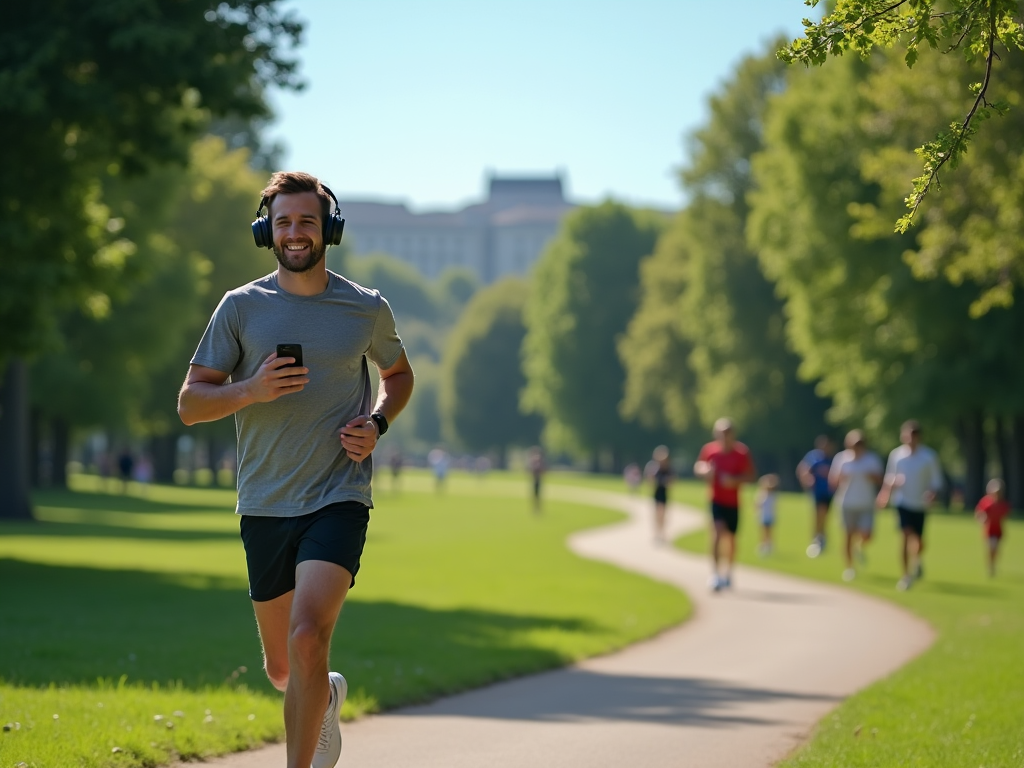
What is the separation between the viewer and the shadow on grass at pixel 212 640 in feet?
35.7

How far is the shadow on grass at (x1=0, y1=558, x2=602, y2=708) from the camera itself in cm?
1089

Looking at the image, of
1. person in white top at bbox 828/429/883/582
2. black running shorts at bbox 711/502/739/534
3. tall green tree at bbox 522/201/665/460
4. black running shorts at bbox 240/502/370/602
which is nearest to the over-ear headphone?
A: black running shorts at bbox 240/502/370/602

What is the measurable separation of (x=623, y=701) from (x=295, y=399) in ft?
18.1

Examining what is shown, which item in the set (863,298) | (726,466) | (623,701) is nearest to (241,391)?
(623,701)

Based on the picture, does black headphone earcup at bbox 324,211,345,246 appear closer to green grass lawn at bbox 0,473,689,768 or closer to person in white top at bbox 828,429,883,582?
green grass lawn at bbox 0,473,689,768

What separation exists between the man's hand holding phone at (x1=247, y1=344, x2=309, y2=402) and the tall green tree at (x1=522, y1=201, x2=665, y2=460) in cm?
8167

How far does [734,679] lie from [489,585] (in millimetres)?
9682

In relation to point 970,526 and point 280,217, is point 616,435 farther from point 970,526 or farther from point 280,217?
point 280,217

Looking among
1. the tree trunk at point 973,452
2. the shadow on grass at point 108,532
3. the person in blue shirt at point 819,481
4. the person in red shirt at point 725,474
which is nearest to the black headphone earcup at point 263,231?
the person in red shirt at point 725,474

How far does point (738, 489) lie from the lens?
19.9 metres

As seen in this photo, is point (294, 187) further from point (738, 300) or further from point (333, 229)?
point (738, 300)

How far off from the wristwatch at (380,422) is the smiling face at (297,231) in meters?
0.59

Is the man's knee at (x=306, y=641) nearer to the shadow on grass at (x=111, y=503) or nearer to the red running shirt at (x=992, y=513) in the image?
the red running shirt at (x=992, y=513)

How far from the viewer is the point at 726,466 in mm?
19750
